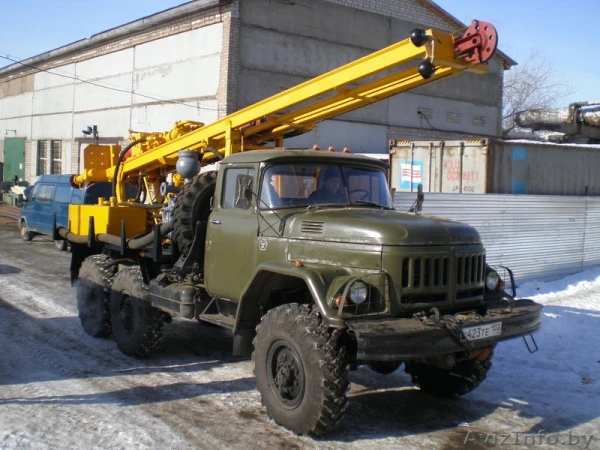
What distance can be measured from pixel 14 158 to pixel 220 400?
2940 cm

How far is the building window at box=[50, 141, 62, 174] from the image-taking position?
27764mm

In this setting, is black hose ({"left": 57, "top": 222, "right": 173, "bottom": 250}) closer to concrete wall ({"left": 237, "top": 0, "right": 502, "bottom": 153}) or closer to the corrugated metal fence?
the corrugated metal fence

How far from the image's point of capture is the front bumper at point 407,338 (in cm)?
477

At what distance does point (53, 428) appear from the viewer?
207 inches

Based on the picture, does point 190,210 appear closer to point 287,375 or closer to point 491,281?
point 287,375

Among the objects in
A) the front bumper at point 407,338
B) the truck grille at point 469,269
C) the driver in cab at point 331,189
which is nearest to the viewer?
the front bumper at point 407,338

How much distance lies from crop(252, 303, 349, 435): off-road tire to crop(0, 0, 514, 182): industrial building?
1263 cm

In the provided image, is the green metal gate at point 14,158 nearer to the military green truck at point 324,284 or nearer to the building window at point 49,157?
the building window at point 49,157

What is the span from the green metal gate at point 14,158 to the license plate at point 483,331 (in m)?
29.5

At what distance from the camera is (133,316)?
25.5ft

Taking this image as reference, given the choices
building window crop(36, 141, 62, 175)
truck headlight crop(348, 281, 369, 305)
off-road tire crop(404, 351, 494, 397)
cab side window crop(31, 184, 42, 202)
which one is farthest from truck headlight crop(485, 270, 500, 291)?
building window crop(36, 141, 62, 175)

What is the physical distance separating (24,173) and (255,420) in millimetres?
28541

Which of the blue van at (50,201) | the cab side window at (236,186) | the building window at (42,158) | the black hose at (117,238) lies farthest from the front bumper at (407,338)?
the building window at (42,158)

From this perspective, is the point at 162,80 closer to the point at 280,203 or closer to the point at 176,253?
the point at 176,253
